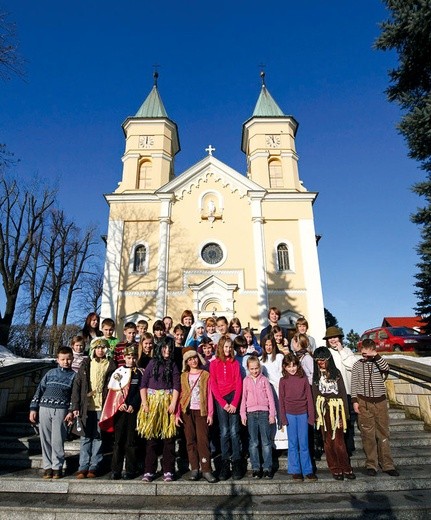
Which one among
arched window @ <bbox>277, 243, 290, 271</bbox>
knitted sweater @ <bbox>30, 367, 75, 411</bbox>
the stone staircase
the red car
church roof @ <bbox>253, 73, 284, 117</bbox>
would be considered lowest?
the stone staircase

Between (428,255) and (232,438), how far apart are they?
864 cm

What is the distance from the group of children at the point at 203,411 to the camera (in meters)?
4.48

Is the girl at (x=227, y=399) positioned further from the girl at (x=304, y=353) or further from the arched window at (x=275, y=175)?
the arched window at (x=275, y=175)

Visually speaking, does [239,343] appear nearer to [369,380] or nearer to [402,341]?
[369,380]

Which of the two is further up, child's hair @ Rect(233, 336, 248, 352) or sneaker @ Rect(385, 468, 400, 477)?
child's hair @ Rect(233, 336, 248, 352)

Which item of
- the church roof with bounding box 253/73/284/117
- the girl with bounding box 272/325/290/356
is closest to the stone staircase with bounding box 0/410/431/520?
the girl with bounding box 272/325/290/356

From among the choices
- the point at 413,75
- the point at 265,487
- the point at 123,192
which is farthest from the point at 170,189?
the point at 265,487

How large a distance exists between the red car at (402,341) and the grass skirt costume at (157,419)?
39.0 ft

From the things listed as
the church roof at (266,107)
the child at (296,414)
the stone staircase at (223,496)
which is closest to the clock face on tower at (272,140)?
the church roof at (266,107)

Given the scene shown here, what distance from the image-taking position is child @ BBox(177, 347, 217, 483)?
446cm

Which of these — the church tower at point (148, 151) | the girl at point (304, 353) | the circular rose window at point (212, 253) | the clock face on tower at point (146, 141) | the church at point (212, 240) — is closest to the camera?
the girl at point (304, 353)

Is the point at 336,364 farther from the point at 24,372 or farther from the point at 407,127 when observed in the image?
the point at 407,127

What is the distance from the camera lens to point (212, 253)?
18.3 meters

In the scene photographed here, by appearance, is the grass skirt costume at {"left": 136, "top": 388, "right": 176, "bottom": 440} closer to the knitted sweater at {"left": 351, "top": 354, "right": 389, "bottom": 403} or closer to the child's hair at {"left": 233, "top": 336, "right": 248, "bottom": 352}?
the child's hair at {"left": 233, "top": 336, "right": 248, "bottom": 352}
